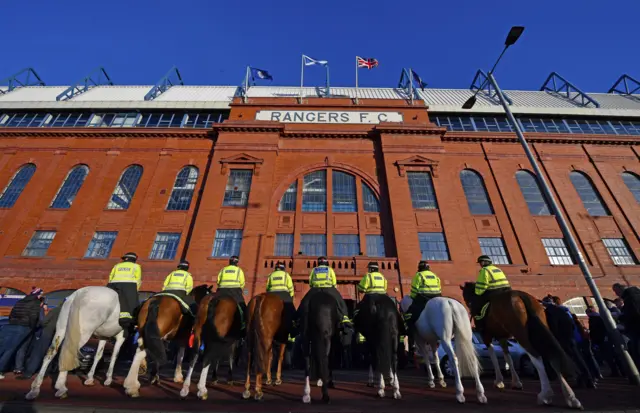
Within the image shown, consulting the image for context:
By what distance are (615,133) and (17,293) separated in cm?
4727

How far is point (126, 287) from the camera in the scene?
8.05m

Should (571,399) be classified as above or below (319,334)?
below

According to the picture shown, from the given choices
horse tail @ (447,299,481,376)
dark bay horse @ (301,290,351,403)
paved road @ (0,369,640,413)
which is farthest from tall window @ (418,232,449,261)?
dark bay horse @ (301,290,351,403)

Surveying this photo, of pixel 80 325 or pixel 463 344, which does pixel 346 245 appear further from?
pixel 80 325

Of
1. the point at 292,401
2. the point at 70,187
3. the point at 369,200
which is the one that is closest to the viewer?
the point at 292,401

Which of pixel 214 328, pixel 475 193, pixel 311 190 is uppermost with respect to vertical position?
pixel 475 193

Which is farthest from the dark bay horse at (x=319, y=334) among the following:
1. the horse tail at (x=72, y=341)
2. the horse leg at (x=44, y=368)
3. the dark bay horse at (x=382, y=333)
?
the horse leg at (x=44, y=368)

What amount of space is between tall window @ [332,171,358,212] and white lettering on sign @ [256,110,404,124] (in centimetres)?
557

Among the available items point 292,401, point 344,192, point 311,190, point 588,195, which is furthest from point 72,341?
point 588,195

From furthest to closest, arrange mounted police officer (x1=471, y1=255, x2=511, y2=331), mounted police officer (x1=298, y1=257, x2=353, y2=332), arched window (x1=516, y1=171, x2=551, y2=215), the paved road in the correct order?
arched window (x1=516, y1=171, x2=551, y2=215), mounted police officer (x1=471, y1=255, x2=511, y2=331), mounted police officer (x1=298, y1=257, x2=353, y2=332), the paved road

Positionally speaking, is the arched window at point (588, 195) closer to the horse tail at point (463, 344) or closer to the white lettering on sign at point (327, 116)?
the white lettering on sign at point (327, 116)

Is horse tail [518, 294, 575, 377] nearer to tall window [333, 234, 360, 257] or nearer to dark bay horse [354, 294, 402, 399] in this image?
dark bay horse [354, 294, 402, 399]

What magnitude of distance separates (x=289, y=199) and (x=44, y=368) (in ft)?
56.7

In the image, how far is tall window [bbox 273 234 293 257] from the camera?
20.4 meters
